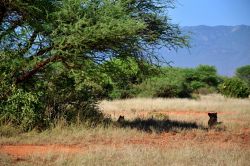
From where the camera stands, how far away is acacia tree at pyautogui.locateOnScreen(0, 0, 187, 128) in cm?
1503

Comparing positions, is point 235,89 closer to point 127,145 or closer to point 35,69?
point 35,69

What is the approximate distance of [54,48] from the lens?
1545 cm

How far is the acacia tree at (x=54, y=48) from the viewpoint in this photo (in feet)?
49.3

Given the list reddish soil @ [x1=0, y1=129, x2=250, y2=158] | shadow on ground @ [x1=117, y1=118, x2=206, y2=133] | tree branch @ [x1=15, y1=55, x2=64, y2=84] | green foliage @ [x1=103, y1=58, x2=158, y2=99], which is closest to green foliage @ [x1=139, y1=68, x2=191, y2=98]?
shadow on ground @ [x1=117, y1=118, x2=206, y2=133]

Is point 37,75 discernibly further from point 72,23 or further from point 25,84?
point 72,23

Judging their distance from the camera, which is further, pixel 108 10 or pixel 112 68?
pixel 112 68

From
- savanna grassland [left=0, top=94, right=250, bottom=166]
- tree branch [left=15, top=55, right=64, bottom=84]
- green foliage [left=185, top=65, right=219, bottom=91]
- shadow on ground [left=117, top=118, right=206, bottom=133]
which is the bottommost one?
savanna grassland [left=0, top=94, right=250, bottom=166]

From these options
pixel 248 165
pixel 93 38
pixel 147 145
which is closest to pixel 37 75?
pixel 93 38

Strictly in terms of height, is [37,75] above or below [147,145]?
above

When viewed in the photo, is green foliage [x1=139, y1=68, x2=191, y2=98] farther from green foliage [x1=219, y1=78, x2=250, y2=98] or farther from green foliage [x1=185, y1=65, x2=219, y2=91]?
green foliage [x1=185, y1=65, x2=219, y2=91]

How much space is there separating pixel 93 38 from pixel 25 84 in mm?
2918

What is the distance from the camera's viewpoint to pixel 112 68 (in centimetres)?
1694

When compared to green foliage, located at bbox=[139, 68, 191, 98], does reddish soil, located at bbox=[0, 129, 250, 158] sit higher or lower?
lower

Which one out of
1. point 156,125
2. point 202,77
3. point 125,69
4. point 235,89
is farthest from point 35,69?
point 202,77
